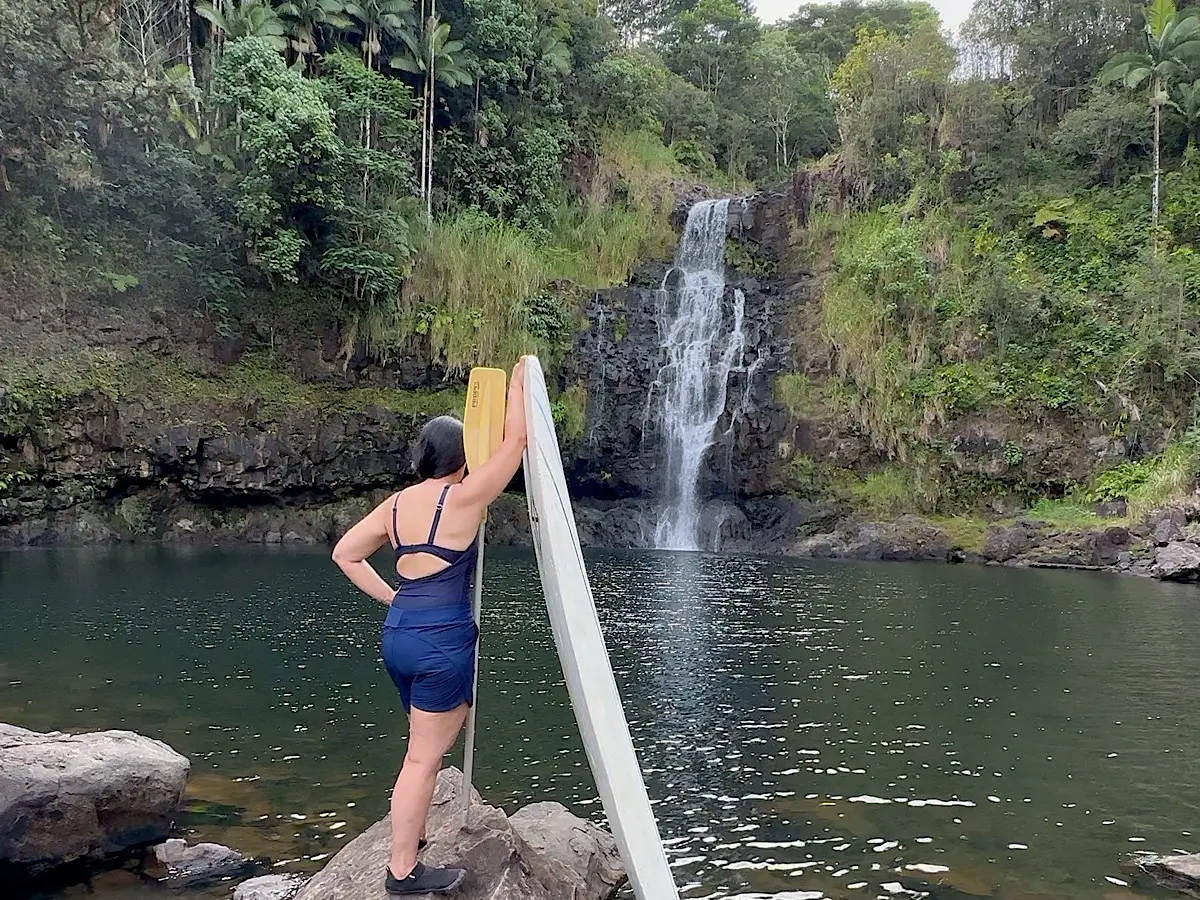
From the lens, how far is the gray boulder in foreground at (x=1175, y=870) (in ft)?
18.0

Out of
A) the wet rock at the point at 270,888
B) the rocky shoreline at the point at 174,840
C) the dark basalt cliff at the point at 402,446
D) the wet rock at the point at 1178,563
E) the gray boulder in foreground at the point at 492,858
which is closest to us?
the gray boulder in foreground at the point at 492,858

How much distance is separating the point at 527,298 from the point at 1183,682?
73.3 feet

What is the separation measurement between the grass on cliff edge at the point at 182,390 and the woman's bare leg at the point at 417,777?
2422cm

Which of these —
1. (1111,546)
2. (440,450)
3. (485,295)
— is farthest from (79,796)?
(485,295)

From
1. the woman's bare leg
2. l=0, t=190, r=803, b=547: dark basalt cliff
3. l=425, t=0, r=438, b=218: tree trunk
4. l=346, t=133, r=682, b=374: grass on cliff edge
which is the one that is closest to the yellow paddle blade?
the woman's bare leg

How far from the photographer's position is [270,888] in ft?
16.7

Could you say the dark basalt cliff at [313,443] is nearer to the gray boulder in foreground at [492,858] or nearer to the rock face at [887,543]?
the rock face at [887,543]

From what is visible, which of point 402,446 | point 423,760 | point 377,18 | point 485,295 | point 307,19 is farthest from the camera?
point 377,18

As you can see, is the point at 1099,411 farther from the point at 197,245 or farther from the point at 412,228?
the point at 197,245

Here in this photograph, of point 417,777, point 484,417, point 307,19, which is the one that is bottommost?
point 417,777

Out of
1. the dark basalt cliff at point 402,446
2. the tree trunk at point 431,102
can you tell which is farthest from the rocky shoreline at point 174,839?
the tree trunk at point 431,102

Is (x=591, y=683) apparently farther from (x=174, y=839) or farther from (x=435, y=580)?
(x=174, y=839)

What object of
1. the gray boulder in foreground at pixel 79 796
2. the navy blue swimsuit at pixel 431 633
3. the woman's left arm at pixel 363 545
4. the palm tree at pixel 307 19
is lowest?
the gray boulder in foreground at pixel 79 796

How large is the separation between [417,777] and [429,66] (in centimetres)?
3154
